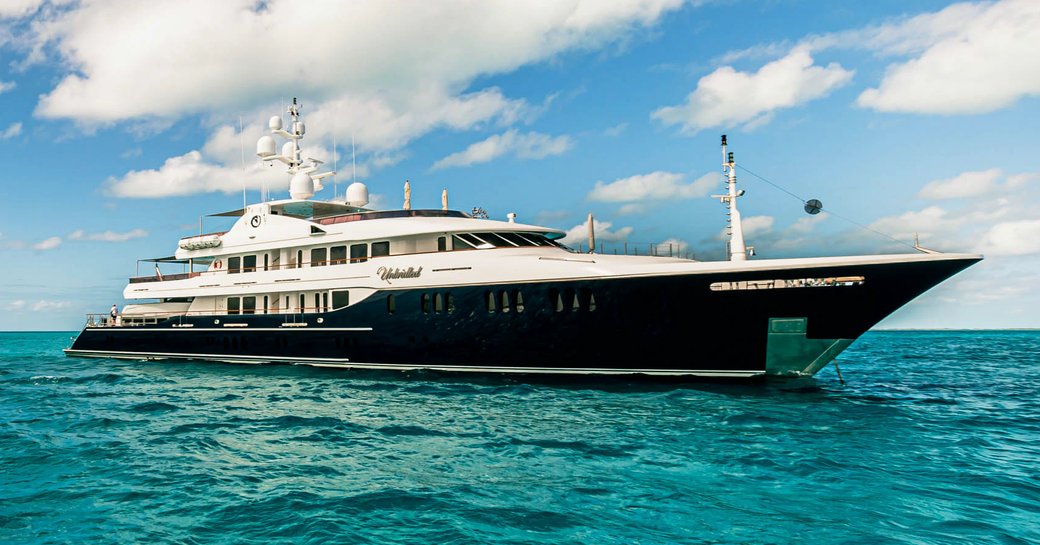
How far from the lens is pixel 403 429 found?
10.8 meters

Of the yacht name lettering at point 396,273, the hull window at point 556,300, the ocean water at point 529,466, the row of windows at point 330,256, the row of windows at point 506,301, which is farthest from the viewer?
the row of windows at point 330,256

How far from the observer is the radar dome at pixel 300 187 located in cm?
2600

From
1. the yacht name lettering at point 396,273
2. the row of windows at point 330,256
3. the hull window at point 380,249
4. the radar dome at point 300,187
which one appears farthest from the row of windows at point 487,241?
the radar dome at point 300,187

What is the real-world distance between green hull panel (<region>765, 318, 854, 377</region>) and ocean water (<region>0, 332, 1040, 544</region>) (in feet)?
1.72

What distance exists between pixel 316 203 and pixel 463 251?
10.2 meters

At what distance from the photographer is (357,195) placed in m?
27.4

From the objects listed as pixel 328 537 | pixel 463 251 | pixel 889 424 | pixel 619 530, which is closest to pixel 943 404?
pixel 889 424

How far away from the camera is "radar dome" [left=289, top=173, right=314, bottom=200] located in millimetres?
26000

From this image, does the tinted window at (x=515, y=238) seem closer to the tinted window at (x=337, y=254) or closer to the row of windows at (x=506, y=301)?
the row of windows at (x=506, y=301)

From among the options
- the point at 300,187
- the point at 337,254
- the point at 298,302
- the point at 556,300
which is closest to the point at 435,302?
the point at 556,300

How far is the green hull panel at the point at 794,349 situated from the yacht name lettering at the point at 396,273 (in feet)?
35.0

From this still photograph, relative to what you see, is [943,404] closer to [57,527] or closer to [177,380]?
[57,527]

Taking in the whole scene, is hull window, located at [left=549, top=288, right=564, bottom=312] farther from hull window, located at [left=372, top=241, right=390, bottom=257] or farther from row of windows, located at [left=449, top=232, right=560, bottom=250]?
hull window, located at [left=372, top=241, right=390, bottom=257]

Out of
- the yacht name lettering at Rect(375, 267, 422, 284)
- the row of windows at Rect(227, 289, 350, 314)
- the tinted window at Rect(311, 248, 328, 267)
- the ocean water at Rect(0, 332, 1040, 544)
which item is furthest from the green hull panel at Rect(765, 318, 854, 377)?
the tinted window at Rect(311, 248, 328, 267)
